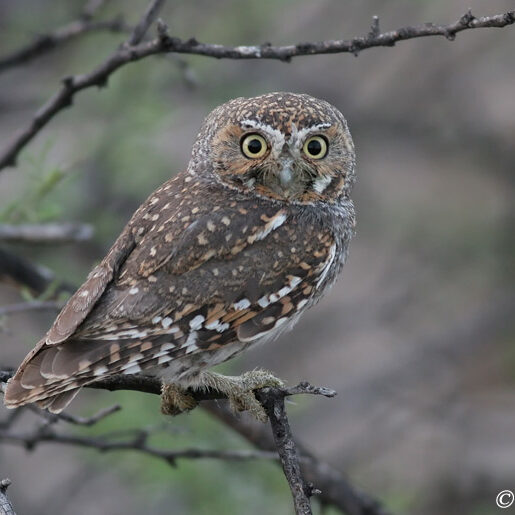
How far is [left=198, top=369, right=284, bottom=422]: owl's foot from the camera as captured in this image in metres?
4.53

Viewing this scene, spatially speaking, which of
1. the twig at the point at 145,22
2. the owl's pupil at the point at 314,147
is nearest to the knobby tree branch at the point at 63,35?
the twig at the point at 145,22

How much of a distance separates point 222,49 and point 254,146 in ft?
2.20

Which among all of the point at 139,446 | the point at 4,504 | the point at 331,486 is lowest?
the point at 4,504

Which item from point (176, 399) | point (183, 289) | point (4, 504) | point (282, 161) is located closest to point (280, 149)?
point (282, 161)

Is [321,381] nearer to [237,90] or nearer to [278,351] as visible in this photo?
[278,351]

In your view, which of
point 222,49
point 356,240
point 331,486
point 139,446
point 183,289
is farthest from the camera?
point 356,240

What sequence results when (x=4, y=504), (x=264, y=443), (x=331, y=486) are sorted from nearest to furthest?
(x=4, y=504), (x=331, y=486), (x=264, y=443)

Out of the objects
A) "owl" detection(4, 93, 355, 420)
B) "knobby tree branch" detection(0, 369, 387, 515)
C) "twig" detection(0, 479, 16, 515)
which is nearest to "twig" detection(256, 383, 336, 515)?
"knobby tree branch" detection(0, 369, 387, 515)

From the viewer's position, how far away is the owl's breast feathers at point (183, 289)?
4281 millimetres

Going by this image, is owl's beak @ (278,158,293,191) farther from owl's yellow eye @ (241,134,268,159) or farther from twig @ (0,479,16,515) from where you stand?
twig @ (0,479,16,515)

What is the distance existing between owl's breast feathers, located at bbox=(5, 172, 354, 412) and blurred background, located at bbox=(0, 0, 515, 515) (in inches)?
90.3

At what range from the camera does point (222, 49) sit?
176 inches

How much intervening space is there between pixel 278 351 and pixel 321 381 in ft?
4.09

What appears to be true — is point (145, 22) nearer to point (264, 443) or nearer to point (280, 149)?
point (280, 149)
